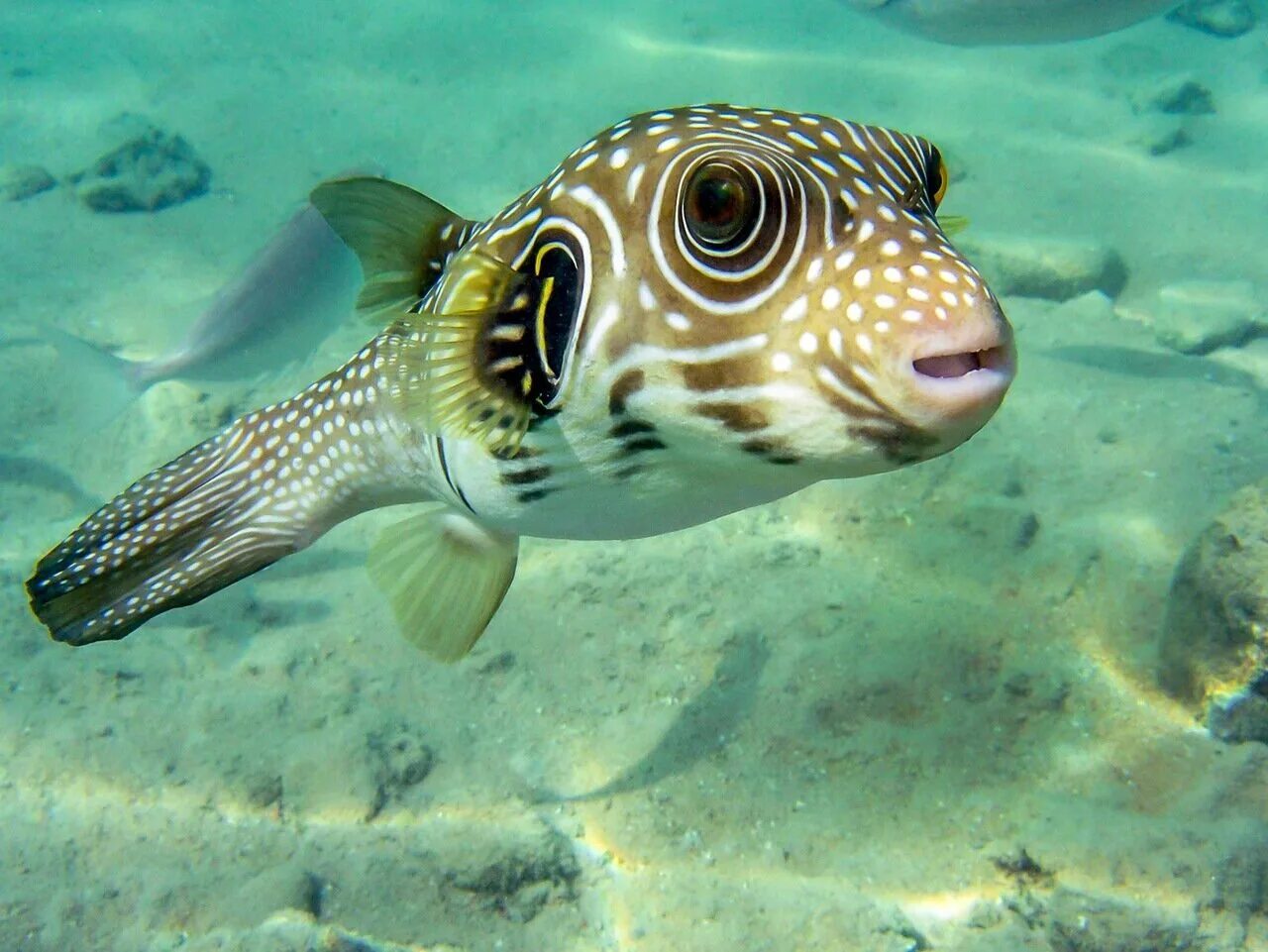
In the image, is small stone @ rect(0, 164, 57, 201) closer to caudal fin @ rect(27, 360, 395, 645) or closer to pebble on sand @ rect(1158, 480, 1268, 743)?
caudal fin @ rect(27, 360, 395, 645)

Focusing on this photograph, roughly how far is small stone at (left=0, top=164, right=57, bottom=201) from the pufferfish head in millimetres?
11706

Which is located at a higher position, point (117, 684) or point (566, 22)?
point (566, 22)

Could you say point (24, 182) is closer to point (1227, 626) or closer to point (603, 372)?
point (603, 372)

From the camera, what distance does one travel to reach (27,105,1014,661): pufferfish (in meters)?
1.38

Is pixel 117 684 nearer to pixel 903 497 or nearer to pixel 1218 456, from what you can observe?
pixel 903 497

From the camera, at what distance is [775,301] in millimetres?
1428

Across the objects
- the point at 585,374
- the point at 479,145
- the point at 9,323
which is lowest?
the point at 9,323

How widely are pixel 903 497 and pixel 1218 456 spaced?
1966mm

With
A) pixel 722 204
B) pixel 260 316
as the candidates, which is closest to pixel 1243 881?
pixel 722 204

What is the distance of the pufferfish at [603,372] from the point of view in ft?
4.54

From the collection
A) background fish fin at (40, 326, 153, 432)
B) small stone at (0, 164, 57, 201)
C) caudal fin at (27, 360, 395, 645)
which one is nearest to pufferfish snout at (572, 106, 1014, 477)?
caudal fin at (27, 360, 395, 645)

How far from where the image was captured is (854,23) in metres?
15.3

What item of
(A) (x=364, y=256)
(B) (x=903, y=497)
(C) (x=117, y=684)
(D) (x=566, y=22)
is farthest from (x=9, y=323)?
(D) (x=566, y=22)

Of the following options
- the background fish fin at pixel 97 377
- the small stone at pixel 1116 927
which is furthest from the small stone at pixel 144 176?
the small stone at pixel 1116 927
